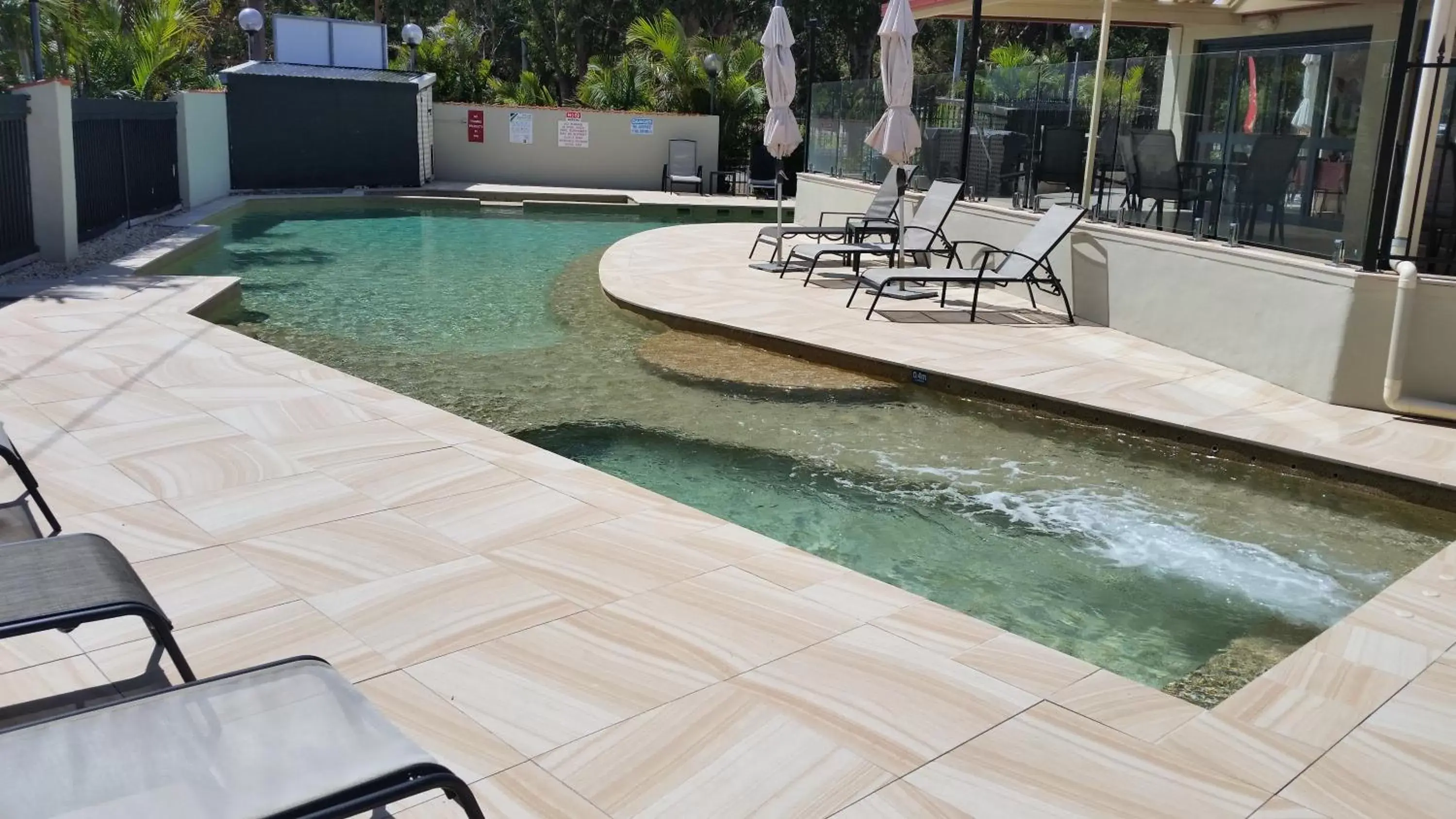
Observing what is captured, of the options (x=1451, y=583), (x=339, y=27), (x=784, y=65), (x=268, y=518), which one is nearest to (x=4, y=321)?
(x=268, y=518)

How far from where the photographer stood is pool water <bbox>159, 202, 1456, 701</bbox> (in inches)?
180

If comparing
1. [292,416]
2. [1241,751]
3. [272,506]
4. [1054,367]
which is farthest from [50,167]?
[1241,751]

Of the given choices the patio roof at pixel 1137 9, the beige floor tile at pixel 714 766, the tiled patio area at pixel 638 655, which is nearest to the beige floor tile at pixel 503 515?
the tiled patio area at pixel 638 655

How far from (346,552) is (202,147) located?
16577 millimetres

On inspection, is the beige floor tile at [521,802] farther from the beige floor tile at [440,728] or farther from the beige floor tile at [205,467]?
the beige floor tile at [205,467]

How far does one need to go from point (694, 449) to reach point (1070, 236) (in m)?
4.97

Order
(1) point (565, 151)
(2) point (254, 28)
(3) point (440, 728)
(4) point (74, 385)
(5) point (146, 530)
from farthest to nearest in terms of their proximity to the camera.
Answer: (1) point (565, 151), (2) point (254, 28), (4) point (74, 385), (5) point (146, 530), (3) point (440, 728)

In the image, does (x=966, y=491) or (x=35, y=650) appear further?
(x=966, y=491)

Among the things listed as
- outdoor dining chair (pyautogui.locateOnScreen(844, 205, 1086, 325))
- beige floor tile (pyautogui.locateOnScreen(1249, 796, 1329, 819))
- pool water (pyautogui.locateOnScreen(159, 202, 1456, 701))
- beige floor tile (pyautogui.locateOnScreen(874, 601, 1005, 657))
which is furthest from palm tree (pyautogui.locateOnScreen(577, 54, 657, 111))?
beige floor tile (pyautogui.locateOnScreen(1249, 796, 1329, 819))

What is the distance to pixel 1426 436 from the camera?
6.43 metres

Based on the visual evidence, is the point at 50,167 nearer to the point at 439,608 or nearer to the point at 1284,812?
the point at 439,608

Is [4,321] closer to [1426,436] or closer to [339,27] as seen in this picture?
[1426,436]

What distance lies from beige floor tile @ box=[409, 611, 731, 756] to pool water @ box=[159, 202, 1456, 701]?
153 cm

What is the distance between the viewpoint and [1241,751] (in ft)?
9.98
